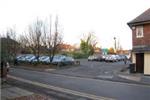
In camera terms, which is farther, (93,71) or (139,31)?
(93,71)

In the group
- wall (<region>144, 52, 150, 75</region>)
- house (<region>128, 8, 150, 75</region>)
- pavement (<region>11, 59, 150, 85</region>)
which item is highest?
house (<region>128, 8, 150, 75</region>)

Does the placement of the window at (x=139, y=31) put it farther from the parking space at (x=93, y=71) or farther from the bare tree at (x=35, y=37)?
the bare tree at (x=35, y=37)

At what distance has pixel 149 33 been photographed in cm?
2770

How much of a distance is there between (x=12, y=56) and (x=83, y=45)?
45.4 metres

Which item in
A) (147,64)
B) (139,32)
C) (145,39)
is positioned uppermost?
(139,32)

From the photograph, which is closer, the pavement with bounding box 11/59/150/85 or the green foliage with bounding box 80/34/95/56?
the pavement with bounding box 11/59/150/85

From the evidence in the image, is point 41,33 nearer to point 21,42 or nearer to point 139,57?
point 21,42

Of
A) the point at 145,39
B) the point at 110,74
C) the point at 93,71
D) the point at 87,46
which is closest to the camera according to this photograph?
the point at 110,74

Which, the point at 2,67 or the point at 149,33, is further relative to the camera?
the point at 149,33

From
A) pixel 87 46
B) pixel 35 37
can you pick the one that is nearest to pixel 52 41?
pixel 35 37

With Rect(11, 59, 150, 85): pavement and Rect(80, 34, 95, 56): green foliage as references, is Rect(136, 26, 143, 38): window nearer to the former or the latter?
Rect(11, 59, 150, 85): pavement

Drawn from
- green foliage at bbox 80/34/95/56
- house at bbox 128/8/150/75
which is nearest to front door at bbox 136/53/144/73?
house at bbox 128/8/150/75

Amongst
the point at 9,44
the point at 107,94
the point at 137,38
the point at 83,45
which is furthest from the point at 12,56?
the point at 83,45

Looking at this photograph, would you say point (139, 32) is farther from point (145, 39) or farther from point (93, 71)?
point (93, 71)
